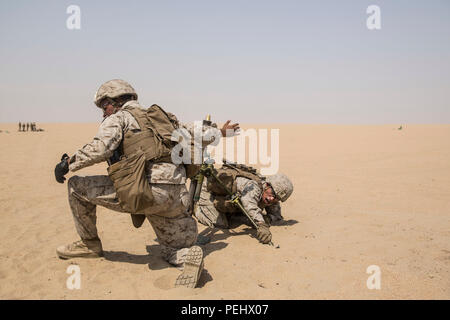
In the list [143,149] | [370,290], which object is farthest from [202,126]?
[370,290]

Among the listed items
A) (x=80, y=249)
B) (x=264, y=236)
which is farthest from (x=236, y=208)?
(x=80, y=249)

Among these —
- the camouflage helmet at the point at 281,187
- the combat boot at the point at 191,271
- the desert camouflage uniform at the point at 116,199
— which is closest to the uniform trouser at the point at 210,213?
the camouflage helmet at the point at 281,187

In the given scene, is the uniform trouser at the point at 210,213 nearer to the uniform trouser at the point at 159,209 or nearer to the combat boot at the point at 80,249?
the uniform trouser at the point at 159,209

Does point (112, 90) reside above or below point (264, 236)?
above

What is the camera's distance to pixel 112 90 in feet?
13.4

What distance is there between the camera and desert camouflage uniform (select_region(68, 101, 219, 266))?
369cm

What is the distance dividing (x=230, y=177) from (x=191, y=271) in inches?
82.7

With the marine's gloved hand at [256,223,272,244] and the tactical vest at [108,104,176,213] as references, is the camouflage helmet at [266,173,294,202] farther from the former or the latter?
the tactical vest at [108,104,176,213]

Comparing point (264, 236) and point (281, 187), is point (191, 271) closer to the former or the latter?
point (264, 236)

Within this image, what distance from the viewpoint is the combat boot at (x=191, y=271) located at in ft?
11.7

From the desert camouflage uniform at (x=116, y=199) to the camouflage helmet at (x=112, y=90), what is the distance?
0.59 feet

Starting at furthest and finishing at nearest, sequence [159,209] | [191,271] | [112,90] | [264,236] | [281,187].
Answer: [281,187] → [264,236] → [112,90] → [159,209] → [191,271]

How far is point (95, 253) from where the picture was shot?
4.38 metres

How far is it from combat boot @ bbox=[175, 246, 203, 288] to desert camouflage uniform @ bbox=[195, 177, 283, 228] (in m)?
1.59
